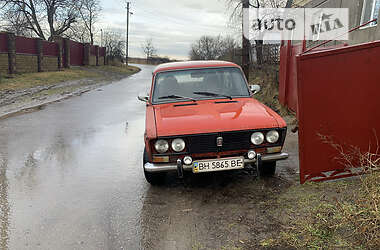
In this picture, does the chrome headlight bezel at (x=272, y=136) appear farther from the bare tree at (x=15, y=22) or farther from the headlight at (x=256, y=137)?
the bare tree at (x=15, y=22)

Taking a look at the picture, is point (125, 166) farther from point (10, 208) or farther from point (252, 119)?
point (252, 119)

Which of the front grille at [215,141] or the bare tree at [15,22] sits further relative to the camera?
the bare tree at [15,22]

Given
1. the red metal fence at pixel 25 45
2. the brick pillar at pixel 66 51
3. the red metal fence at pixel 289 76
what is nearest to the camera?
the red metal fence at pixel 289 76

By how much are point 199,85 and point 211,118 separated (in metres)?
1.27

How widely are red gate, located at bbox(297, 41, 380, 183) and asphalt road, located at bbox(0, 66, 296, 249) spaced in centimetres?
70

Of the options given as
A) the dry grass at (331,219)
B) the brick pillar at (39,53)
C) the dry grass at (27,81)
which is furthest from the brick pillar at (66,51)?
the dry grass at (331,219)

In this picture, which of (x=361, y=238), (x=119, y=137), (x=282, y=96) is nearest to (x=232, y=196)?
(x=361, y=238)

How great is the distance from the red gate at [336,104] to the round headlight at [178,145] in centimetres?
142

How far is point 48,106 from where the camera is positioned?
517 inches

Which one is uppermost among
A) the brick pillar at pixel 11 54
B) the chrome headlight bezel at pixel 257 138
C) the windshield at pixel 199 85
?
the brick pillar at pixel 11 54

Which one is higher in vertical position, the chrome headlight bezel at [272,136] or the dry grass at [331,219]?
the chrome headlight bezel at [272,136]

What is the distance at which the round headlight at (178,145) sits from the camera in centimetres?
432

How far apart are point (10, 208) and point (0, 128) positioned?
219 inches

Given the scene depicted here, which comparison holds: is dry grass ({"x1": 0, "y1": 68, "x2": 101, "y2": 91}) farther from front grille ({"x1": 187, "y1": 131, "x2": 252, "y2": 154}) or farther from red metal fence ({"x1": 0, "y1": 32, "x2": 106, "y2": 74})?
front grille ({"x1": 187, "y1": 131, "x2": 252, "y2": 154})
